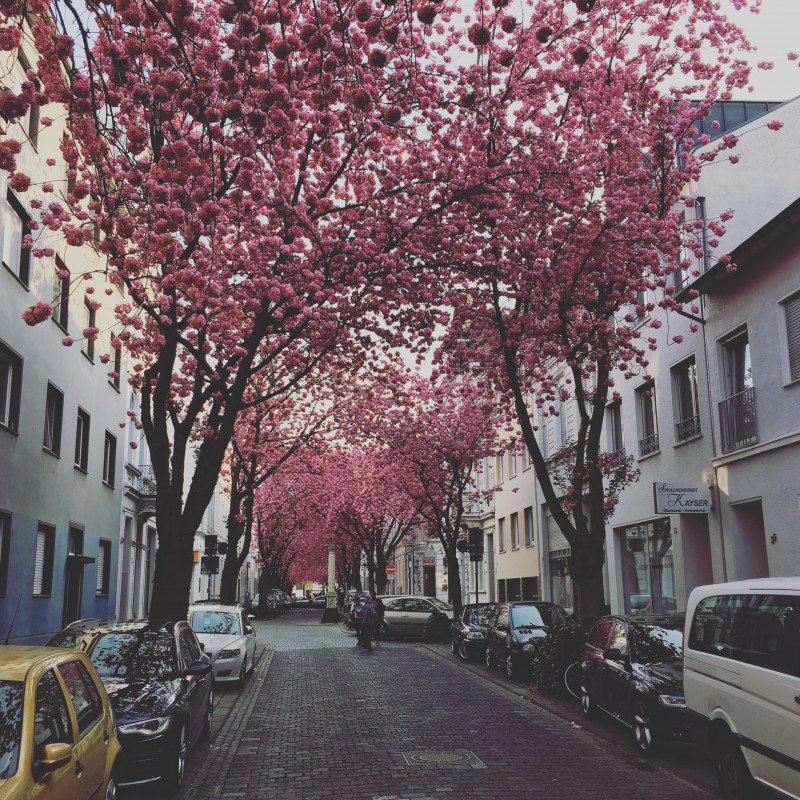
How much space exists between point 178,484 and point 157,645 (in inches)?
205

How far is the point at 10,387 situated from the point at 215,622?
6156 mm

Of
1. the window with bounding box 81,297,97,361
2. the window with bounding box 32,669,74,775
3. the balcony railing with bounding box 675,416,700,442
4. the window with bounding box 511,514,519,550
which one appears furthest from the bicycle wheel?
the window with bounding box 511,514,519,550

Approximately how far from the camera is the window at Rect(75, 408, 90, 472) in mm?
22130

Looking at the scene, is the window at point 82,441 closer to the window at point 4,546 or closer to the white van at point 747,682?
the window at point 4,546

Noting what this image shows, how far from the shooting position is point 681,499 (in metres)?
16.4

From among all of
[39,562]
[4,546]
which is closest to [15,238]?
[4,546]

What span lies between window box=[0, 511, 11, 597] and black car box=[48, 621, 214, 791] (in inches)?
266

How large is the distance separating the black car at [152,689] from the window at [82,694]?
127 centimetres

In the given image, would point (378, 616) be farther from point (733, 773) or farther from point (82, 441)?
point (733, 773)

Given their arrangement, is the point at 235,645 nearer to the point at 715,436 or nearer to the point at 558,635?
the point at 558,635

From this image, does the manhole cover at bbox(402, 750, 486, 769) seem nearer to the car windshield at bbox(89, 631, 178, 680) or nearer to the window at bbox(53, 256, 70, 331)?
the car windshield at bbox(89, 631, 178, 680)

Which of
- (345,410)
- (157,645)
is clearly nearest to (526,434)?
(157,645)

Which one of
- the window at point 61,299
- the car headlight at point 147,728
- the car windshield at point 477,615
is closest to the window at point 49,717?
the car headlight at point 147,728

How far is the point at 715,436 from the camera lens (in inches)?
661
